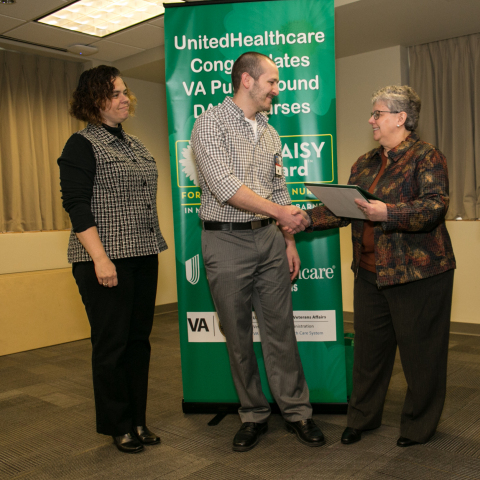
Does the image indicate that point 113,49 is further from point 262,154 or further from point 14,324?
point 262,154

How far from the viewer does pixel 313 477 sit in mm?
2049

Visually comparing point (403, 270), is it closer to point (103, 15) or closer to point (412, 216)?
point (412, 216)

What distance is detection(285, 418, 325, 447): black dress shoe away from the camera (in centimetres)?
232

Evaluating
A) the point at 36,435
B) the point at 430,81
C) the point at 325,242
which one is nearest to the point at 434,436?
the point at 325,242

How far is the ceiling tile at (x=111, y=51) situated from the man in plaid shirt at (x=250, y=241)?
3236mm

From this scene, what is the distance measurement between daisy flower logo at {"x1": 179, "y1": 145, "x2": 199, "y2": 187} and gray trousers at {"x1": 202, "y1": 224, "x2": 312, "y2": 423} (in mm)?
445


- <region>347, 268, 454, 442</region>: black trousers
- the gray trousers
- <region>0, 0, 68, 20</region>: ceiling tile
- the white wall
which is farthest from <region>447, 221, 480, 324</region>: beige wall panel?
<region>0, 0, 68, 20</region>: ceiling tile

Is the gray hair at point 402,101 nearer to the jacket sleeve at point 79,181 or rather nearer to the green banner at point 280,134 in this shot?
the green banner at point 280,134

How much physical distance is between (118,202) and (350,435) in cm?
152

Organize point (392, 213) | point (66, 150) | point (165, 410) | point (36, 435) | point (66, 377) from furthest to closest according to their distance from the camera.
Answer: point (66, 377), point (165, 410), point (36, 435), point (66, 150), point (392, 213)

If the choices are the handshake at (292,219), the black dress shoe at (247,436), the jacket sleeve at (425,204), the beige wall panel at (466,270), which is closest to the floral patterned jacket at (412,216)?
the jacket sleeve at (425,204)

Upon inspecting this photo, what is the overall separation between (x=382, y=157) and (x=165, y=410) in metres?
1.87

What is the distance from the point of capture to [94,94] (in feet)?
7.26

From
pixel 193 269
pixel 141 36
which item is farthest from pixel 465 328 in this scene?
pixel 141 36
